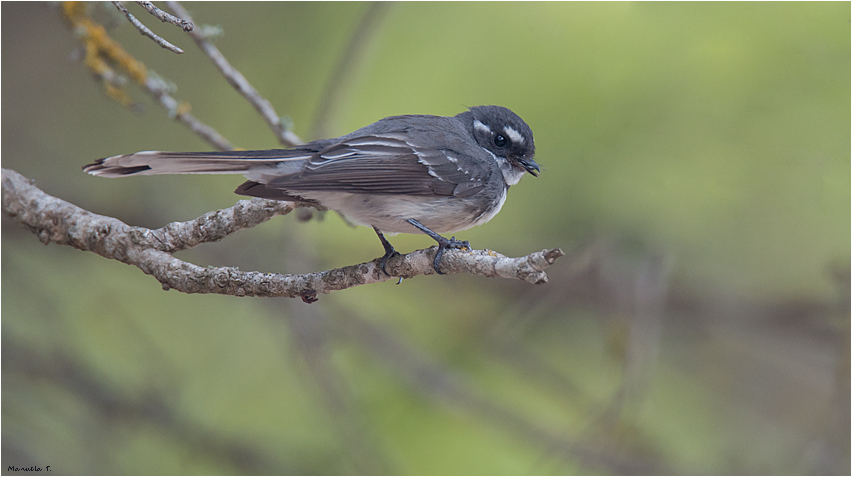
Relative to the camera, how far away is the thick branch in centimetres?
254

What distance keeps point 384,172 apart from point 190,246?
3.07ft

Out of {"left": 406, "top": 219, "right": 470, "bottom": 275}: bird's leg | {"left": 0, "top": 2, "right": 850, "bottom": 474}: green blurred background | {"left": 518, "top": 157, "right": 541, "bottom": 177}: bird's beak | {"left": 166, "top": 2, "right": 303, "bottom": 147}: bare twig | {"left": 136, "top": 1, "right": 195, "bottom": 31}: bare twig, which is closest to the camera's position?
{"left": 136, "top": 1, "right": 195, "bottom": 31}: bare twig

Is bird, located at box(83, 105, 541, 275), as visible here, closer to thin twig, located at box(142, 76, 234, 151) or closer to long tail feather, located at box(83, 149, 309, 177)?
long tail feather, located at box(83, 149, 309, 177)

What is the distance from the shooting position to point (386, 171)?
3.09 m

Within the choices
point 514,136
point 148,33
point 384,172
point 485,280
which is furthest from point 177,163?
point 485,280

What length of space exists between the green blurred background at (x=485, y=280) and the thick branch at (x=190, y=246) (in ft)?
4.71

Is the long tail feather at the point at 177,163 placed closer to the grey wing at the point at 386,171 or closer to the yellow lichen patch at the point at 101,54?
the grey wing at the point at 386,171

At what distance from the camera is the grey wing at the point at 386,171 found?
2.87 metres

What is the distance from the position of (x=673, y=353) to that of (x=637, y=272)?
137 centimetres

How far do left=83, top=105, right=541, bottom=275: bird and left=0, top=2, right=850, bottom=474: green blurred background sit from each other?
103 cm

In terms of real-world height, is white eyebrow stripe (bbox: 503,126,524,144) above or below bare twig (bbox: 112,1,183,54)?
above

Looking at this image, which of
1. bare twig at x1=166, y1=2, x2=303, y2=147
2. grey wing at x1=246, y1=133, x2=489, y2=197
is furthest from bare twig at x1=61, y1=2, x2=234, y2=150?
grey wing at x1=246, y1=133, x2=489, y2=197

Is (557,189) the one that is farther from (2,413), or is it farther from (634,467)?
(2,413)

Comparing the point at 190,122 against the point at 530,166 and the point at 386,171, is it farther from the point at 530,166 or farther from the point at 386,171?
the point at 530,166
